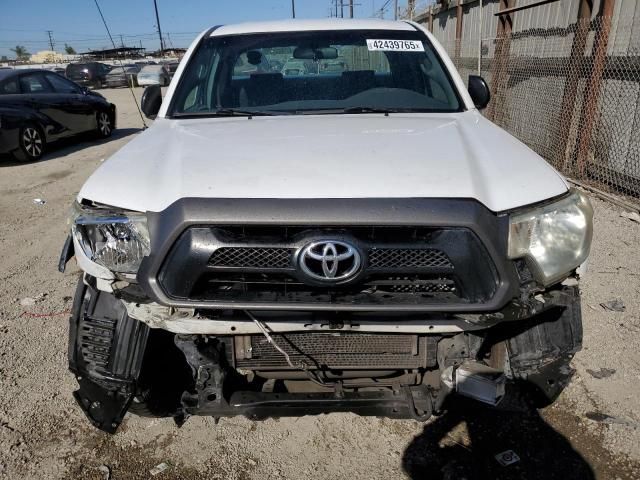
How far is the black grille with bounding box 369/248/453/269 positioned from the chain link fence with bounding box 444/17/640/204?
5102 millimetres

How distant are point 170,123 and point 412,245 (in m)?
1.82

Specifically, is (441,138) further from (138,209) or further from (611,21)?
(611,21)

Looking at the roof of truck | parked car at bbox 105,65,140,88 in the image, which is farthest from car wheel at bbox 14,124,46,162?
Result: the roof of truck

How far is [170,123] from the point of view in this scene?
2990 millimetres

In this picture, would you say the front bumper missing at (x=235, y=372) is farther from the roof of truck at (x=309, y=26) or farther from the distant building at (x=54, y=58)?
the distant building at (x=54, y=58)

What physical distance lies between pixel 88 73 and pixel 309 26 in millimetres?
24871

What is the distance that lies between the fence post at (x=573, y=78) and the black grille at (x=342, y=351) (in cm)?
570

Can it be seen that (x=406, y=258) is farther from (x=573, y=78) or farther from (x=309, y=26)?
(x=573, y=78)

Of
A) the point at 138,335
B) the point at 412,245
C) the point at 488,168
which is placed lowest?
the point at 138,335

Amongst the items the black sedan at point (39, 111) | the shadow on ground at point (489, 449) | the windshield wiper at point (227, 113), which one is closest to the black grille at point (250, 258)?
the shadow on ground at point (489, 449)

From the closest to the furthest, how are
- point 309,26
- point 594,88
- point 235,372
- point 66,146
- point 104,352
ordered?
point 104,352 → point 235,372 → point 309,26 → point 594,88 → point 66,146

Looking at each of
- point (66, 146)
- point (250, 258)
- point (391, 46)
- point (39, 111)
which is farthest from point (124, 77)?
point (66, 146)

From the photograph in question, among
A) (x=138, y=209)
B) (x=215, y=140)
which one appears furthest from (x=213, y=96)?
(x=138, y=209)

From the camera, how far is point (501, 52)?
28.3ft
